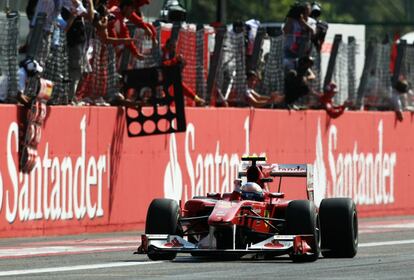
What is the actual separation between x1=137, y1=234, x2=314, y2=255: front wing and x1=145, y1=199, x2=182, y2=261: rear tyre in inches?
4.6

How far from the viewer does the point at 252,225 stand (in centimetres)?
1620

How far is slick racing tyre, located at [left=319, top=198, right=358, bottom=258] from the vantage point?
16953 millimetres

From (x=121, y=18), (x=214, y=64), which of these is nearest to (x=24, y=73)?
(x=121, y=18)

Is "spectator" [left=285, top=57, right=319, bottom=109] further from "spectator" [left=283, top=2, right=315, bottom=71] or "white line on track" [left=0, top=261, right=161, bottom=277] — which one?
"white line on track" [left=0, top=261, right=161, bottom=277]

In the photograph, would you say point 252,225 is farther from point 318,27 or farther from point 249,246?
point 318,27

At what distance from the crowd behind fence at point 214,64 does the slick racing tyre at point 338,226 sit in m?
5.91

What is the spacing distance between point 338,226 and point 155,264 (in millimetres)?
2208

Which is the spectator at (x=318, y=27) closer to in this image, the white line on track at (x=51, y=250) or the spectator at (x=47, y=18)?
the spectator at (x=47, y=18)

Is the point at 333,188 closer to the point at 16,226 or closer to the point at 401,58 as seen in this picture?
the point at 401,58

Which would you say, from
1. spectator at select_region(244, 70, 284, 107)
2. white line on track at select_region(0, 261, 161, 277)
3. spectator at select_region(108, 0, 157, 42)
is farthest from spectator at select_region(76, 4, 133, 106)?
white line on track at select_region(0, 261, 161, 277)

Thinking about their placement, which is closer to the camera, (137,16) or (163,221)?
(163,221)

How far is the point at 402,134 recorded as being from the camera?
31.8 meters

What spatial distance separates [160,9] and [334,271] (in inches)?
515

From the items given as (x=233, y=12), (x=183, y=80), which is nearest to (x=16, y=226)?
(x=183, y=80)
